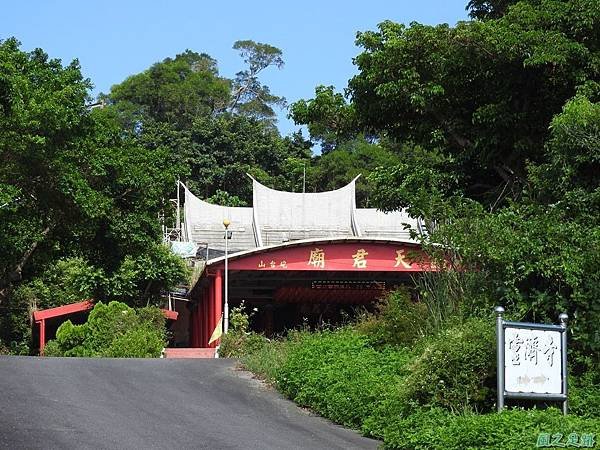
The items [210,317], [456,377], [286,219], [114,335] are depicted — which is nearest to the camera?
[456,377]

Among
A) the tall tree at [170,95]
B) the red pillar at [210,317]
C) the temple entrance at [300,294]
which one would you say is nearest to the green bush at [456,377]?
the red pillar at [210,317]

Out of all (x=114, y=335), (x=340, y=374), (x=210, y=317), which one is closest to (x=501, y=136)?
(x=340, y=374)

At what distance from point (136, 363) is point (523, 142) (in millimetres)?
8318

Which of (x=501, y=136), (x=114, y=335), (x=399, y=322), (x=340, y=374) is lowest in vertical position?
(x=114, y=335)

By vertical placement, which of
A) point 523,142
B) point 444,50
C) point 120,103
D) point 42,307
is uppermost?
point 120,103

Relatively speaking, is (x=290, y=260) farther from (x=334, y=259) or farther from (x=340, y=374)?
(x=340, y=374)

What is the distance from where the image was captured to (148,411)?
13312 mm

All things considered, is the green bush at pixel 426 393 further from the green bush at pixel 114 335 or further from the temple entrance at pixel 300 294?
the temple entrance at pixel 300 294

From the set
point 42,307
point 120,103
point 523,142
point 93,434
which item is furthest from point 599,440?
point 120,103

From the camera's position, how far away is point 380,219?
161 ft

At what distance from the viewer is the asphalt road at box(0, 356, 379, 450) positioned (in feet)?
36.7

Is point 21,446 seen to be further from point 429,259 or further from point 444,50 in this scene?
point 444,50

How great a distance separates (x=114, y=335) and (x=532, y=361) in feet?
65.0

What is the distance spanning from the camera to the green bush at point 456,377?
37.5 ft
